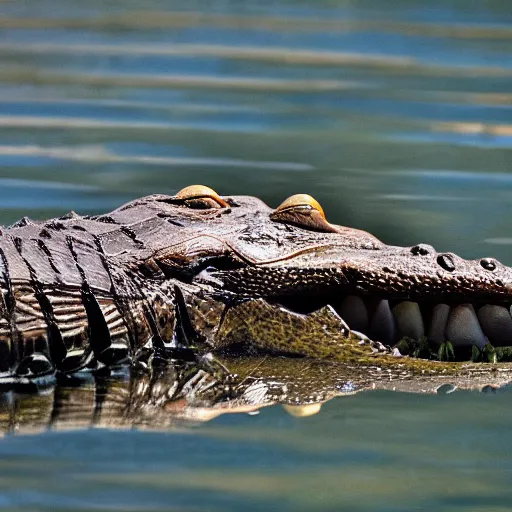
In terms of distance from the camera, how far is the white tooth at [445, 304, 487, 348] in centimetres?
596

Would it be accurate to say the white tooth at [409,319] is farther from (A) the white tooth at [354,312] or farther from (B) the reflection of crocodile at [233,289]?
(A) the white tooth at [354,312]

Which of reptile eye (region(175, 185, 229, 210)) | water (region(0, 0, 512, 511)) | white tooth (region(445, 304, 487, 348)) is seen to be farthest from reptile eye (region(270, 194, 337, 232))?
water (region(0, 0, 512, 511))

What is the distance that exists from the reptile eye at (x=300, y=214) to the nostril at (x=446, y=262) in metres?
0.52

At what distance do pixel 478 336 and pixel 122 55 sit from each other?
8.90 metres

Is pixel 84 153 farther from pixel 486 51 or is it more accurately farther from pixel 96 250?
pixel 486 51

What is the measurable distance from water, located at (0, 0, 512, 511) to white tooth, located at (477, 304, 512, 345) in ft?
1.95

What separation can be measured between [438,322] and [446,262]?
26 centimetres

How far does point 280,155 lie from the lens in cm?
1022

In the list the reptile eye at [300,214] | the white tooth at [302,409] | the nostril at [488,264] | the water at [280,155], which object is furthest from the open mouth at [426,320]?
the white tooth at [302,409]

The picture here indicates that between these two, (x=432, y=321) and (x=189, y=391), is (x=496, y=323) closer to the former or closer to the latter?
(x=432, y=321)

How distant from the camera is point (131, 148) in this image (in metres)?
10.4

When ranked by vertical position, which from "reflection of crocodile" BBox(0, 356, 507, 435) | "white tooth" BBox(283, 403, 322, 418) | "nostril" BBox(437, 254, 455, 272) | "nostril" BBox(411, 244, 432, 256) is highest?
"nostril" BBox(411, 244, 432, 256)

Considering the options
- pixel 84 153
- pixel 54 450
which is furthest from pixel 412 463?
pixel 84 153

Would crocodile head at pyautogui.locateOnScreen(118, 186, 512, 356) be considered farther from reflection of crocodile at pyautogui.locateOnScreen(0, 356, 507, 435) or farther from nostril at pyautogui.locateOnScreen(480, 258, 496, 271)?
reflection of crocodile at pyautogui.locateOnScreen(0, 356, 507, 435)
